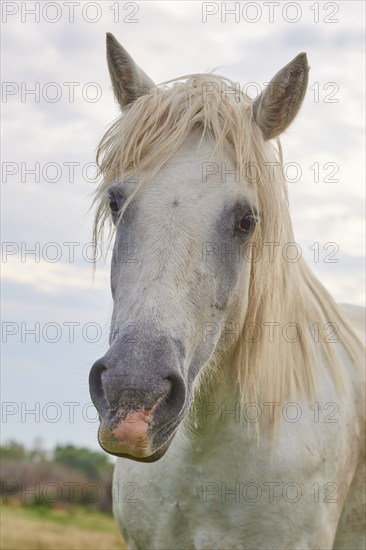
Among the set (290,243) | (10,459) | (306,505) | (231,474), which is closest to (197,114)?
(290,243)

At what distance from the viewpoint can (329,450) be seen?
414cm

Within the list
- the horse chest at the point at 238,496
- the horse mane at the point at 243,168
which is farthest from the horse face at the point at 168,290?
the horse chest at the point at 238,496

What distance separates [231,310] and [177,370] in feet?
2.56

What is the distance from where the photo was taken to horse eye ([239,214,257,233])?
3.42m

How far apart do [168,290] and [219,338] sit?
2.14 feet

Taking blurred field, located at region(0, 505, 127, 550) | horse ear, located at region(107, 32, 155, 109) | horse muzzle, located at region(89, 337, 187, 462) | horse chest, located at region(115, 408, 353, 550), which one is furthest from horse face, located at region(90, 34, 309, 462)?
blurred field, located at region(0, 505, 127, 550)

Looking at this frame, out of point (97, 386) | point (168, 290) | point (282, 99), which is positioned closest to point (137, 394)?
point (97, 386)

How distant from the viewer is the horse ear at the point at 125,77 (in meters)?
4.01

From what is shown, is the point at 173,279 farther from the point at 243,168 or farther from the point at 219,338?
the point at 243,168

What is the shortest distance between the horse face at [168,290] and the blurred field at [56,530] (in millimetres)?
7850

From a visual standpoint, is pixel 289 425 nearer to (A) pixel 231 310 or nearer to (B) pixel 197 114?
(A) pixel 231 310

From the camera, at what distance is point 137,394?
2.68m

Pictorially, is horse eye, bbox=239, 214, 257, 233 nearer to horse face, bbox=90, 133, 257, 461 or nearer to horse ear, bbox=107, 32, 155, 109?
horse face, bbox=90, 133, 257, 461

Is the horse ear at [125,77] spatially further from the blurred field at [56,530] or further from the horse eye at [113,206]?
the blurred field at [56,530]
